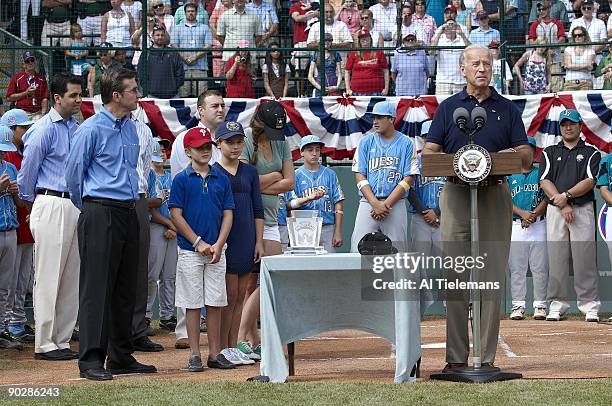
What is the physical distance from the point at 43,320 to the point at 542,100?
788 centimetres

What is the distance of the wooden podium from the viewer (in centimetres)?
752

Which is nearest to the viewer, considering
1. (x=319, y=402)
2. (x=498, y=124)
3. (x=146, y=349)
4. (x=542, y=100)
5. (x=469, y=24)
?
(x=319, y=402)

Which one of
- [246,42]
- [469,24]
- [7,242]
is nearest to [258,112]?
[7,242]

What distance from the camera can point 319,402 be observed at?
22.4ft

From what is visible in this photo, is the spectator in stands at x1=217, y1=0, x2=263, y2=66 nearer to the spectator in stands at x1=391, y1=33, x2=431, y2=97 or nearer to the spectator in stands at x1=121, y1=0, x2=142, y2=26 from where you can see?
the spectator in stands at x1=121, y1=0, x2=142, y2=26

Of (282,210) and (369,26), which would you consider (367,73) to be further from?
(282,210)

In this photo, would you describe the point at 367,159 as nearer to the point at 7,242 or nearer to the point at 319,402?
the point at 7,242

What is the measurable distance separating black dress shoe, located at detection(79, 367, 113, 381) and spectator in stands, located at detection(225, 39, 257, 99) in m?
7.31

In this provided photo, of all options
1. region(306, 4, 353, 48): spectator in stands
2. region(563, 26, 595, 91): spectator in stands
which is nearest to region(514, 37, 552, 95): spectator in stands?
region(563, 26, 595, 91): spectator in stands

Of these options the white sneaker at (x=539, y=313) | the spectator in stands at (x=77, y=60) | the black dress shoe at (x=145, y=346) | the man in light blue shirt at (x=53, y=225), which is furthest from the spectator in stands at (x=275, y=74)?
the black dress shoe at (x=145, y=346)

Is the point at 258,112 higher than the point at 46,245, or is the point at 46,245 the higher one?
the point at 258,112

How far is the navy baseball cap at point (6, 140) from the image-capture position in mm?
10617

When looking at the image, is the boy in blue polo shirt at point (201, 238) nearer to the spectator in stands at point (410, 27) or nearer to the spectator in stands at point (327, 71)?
the spectator in stands at point (327, 71)

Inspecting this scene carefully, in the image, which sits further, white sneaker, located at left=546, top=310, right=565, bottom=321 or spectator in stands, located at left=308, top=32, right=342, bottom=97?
spectator in stands, located at left=308, top=32, right=342, bottom=97
